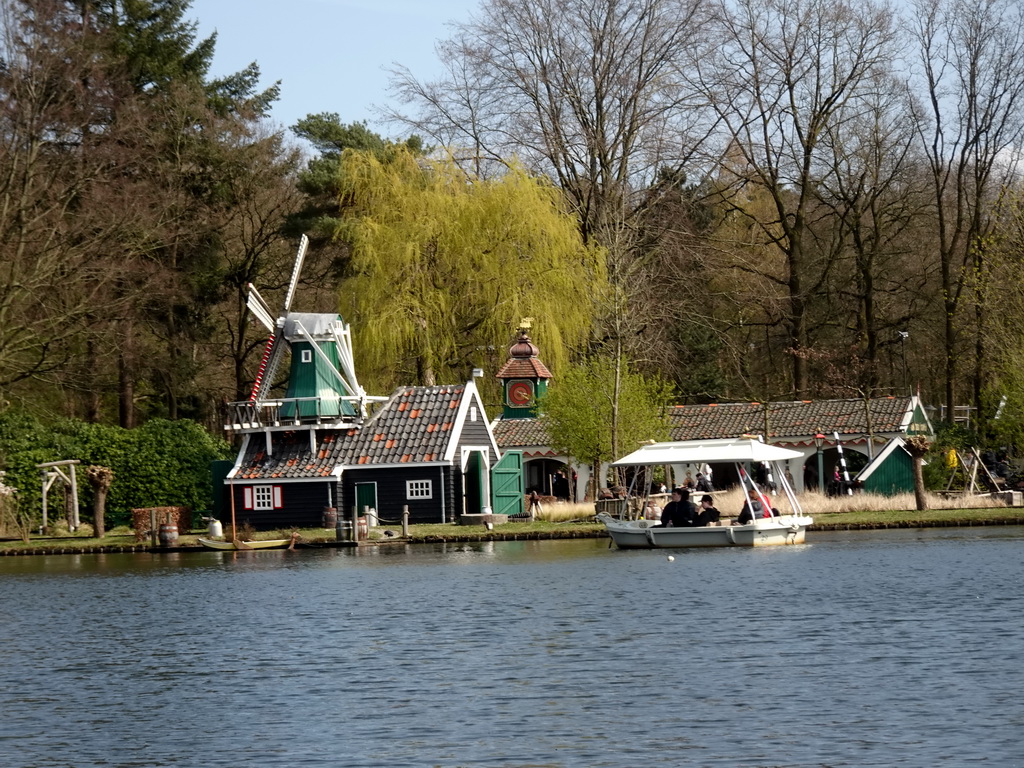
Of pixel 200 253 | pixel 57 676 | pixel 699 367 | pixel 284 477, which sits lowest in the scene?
pixel 57 676

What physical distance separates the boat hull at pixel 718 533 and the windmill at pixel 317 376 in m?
13.7

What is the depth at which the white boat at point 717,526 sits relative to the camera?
3866 cm

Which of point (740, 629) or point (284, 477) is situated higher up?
point (284, 477)

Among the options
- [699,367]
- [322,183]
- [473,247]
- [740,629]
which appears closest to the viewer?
[740,629]

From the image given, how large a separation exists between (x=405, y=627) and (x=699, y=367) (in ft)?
136

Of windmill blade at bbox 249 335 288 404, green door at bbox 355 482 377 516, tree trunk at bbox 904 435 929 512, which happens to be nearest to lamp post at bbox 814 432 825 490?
tree trunk at bbox 904 435 929 512

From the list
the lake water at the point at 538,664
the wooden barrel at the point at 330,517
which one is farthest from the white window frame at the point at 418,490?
the lake water at the point at 538,664

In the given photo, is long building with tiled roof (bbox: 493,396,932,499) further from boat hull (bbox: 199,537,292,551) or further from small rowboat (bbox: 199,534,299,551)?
boat hull (bbox: 199,537,292,551)

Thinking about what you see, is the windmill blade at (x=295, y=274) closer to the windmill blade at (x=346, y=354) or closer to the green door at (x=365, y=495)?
the windmill blade at (x=346, y=354)

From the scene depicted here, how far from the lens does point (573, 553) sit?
39.0m

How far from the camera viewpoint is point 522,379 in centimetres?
5828

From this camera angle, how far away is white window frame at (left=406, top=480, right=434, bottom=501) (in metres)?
48.4

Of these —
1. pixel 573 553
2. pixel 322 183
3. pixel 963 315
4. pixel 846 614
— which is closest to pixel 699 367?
pixel 963 315

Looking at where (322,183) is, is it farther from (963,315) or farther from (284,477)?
(963,315)
